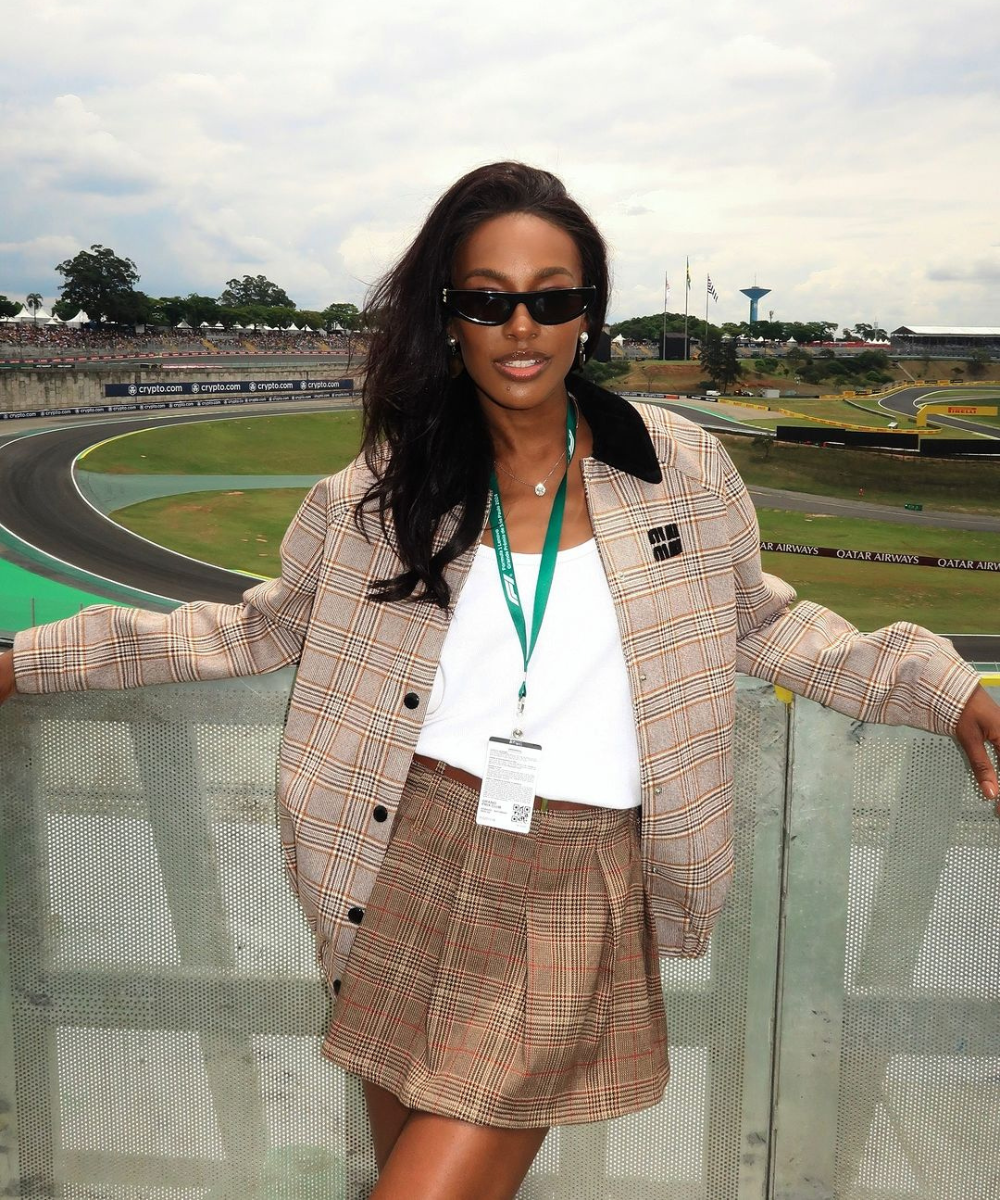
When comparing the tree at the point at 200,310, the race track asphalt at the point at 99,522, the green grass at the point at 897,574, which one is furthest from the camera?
the tree at the point at 200,310

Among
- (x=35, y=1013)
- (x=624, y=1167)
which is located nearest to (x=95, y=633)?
(x=35, y=1013)

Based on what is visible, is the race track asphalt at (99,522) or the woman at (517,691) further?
the race track asphalt at (99,522)

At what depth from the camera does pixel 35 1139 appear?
2.08m

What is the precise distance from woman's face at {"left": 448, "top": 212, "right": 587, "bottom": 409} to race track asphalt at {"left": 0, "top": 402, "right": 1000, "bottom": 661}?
24227 millimetres

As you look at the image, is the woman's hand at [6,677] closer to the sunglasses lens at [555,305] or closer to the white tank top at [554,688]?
the white tank top at [554,688]

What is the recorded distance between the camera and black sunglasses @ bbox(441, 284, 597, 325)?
1625 mm

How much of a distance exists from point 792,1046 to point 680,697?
0.79 meters

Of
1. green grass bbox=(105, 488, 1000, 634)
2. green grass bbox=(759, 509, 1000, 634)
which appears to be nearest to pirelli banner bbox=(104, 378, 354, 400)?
green grass bbox=(105, 488, 1000, 634)

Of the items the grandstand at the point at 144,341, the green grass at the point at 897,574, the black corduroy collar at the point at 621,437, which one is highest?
the grandstand at the point at 144,341

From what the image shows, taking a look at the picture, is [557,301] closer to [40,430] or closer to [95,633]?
[95,633]

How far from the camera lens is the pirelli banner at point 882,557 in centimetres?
3133

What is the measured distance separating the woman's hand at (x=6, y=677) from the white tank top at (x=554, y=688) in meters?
0.75

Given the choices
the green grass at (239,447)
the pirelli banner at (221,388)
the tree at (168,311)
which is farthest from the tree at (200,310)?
the green grass at (239,447)

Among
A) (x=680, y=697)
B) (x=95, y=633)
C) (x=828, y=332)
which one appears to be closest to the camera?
(x=680, y=697)
